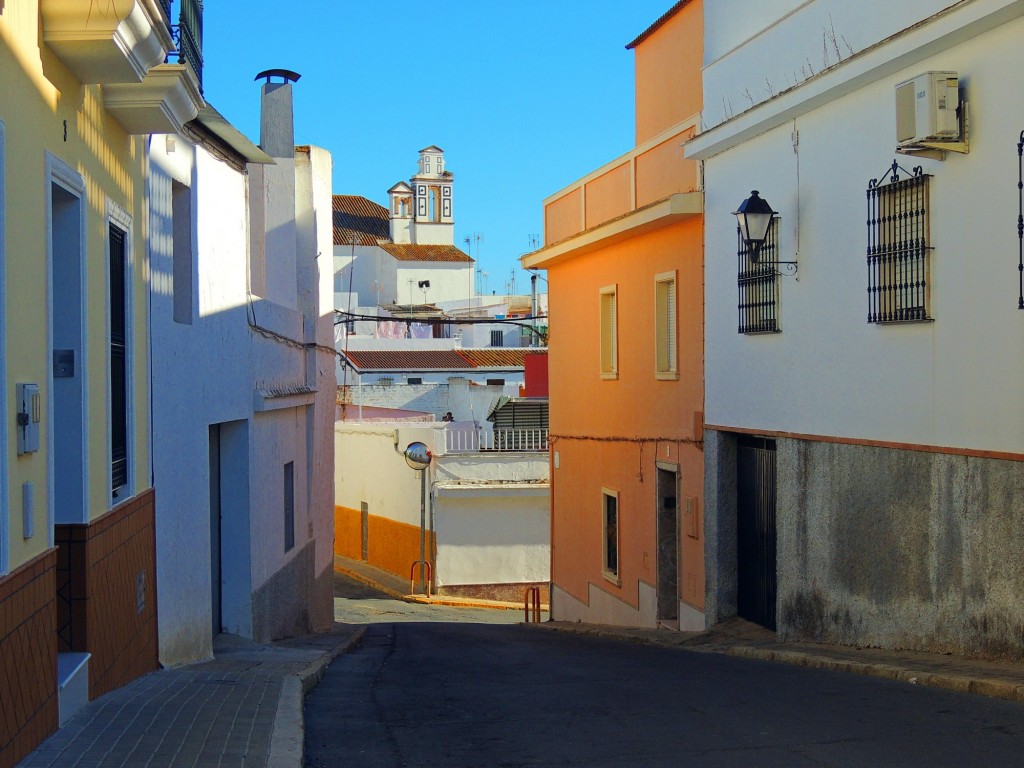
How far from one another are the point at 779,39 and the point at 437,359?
41679 millimetres

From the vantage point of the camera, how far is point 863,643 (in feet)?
34.8

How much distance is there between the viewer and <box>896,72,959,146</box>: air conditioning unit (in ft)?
29.7

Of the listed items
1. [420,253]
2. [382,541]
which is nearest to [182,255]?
[382,541]

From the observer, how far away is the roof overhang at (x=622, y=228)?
587 inches

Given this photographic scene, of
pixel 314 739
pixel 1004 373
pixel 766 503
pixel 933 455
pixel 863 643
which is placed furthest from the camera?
pixel 766 503

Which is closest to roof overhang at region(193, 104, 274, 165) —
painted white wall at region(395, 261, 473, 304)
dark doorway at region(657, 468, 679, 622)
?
dark doorway at region(657, 468, 679, 622)

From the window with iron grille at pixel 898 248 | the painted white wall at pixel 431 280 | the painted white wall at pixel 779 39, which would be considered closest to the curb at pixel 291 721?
the window with iron grille at pixel 898 248

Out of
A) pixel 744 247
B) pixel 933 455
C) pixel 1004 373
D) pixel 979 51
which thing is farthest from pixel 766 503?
pixel 979 51

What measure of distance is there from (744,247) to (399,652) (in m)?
5.84

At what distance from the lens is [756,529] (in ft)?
44.5

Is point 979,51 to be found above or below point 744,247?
above

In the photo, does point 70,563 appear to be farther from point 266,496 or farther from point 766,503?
point 766,503

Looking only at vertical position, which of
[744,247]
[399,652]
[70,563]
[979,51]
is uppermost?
[979,51]

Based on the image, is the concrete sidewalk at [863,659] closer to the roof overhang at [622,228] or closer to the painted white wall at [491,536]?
the roof overhang at [622,228]
